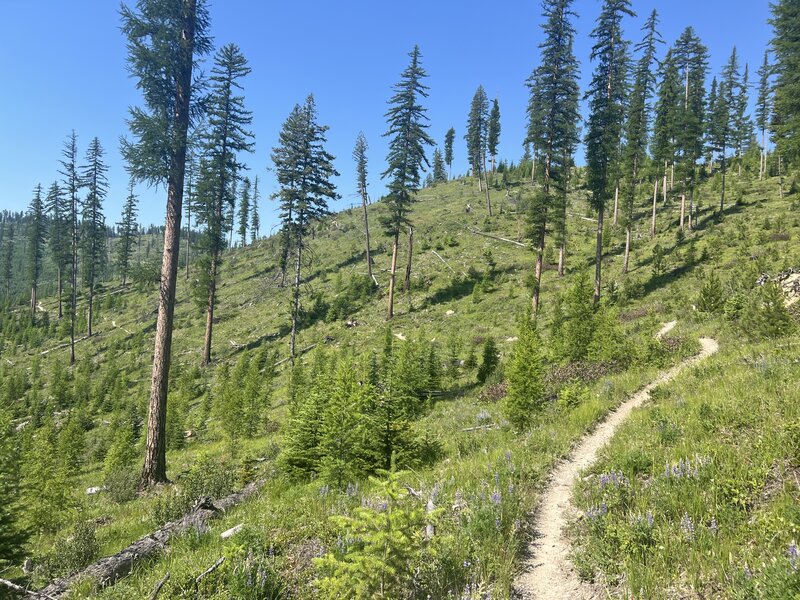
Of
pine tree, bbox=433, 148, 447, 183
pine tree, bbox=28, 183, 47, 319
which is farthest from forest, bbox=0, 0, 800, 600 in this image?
pine tree, bbox=433, 148, 447, 183

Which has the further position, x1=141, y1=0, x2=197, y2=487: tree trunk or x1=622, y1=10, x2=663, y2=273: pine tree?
x1=622, y1=10, x2=663, y2=273: pine tree

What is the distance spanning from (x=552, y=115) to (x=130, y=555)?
3062 cm

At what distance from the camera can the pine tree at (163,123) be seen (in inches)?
415

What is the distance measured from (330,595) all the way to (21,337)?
66693mm

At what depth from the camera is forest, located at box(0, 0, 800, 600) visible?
3963mm

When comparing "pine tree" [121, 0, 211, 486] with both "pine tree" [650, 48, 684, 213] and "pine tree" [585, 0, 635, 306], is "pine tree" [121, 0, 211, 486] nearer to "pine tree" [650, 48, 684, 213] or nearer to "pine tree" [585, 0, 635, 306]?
"pine tree" [585, 0, 635, 306]

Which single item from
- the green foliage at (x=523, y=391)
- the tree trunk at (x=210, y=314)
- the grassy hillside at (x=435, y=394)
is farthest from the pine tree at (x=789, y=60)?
the tree trunk at (x=210, y=314)

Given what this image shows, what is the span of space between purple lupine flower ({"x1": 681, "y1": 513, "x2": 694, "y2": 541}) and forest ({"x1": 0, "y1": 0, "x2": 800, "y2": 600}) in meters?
0.02

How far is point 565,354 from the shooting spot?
17.0 meters

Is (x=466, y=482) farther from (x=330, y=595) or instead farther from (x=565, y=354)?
(x=565, y=354)

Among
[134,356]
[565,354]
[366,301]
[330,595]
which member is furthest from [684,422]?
[134,356]

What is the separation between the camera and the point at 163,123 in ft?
35.0

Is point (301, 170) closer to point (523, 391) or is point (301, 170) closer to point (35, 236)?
point (523, 391)

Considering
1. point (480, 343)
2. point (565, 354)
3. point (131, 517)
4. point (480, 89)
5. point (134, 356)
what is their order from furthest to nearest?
point (480, 89), point (134, 356), point (480, 343), point (565, 354), point (131, 517)
